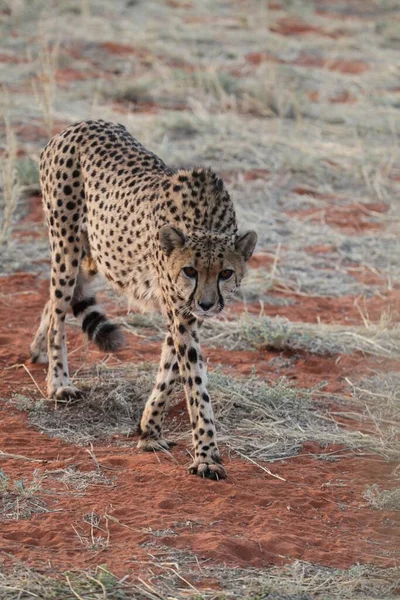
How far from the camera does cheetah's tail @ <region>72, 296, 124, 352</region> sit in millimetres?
6145

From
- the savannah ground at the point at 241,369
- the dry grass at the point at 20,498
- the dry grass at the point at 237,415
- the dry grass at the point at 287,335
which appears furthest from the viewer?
the dry grass at the point at 287,335

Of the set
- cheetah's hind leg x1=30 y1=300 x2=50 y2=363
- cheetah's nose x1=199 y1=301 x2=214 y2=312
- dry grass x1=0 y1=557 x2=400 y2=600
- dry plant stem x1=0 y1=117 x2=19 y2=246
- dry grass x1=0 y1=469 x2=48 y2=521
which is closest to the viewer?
dry grass x1=0 y1=557 x2=400 y2=600

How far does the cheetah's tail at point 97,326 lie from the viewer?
6.14 m

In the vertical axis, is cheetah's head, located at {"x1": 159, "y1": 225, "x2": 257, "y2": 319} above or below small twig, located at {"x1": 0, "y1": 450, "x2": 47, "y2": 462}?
above

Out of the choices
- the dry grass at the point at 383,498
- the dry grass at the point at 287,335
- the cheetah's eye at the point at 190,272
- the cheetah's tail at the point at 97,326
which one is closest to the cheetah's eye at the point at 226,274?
the cheetah's eye at the point at 190,272

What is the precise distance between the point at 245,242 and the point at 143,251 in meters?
0.73

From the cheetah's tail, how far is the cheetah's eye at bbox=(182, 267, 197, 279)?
3.72 ft

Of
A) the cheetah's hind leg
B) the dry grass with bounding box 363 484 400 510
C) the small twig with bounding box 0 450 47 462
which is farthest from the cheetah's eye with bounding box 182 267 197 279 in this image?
the cheetah's hind leg

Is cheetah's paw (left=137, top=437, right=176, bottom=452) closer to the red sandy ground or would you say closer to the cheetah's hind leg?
the red sandy ground

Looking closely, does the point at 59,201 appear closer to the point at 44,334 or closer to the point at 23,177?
the point at 44,334

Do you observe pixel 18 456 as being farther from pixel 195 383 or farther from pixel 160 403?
pixel 195 383

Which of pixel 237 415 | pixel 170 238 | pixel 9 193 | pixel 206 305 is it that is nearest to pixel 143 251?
pixel 170 238

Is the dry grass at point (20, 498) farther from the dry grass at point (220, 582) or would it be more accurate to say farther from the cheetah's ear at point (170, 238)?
the cheetah's ear at point (170, 238)

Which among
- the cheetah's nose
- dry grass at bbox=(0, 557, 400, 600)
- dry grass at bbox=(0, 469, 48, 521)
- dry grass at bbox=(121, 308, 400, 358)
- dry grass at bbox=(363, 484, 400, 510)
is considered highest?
the cheetah's nose
